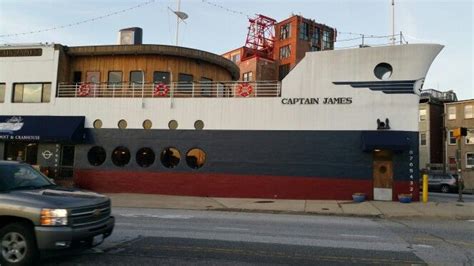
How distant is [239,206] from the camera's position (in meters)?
18.3

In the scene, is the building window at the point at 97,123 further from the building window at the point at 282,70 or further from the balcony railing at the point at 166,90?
the building window at the point at 282,70

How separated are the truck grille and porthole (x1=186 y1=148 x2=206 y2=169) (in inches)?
574

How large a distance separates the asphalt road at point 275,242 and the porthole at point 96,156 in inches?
382

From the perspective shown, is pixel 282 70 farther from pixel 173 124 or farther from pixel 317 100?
pixel 317 100

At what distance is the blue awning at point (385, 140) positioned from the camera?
65.3 ft

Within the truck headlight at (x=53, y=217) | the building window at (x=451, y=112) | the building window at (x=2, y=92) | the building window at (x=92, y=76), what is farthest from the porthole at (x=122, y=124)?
the building window at (x=451, y=112)

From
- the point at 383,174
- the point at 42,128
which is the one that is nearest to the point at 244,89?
the point at 383,174

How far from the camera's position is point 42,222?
6.84 metres

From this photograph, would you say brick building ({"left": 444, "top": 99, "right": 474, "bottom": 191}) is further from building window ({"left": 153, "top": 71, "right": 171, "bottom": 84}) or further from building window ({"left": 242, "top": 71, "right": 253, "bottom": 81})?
building window ({"left": 153, "top": 71, "right": 171, "bottom": 84})

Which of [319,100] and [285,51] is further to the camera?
[285,51]

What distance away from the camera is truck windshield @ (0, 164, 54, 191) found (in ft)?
25.0

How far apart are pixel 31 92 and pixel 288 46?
4698cm

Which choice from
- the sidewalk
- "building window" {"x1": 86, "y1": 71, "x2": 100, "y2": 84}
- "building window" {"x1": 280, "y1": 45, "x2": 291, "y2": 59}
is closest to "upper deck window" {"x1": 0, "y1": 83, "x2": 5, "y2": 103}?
"building window" {"x1": 86, "y1": 71, "x2": 100, "y2": 84}

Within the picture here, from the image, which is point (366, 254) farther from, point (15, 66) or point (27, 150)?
point (15, 66)
